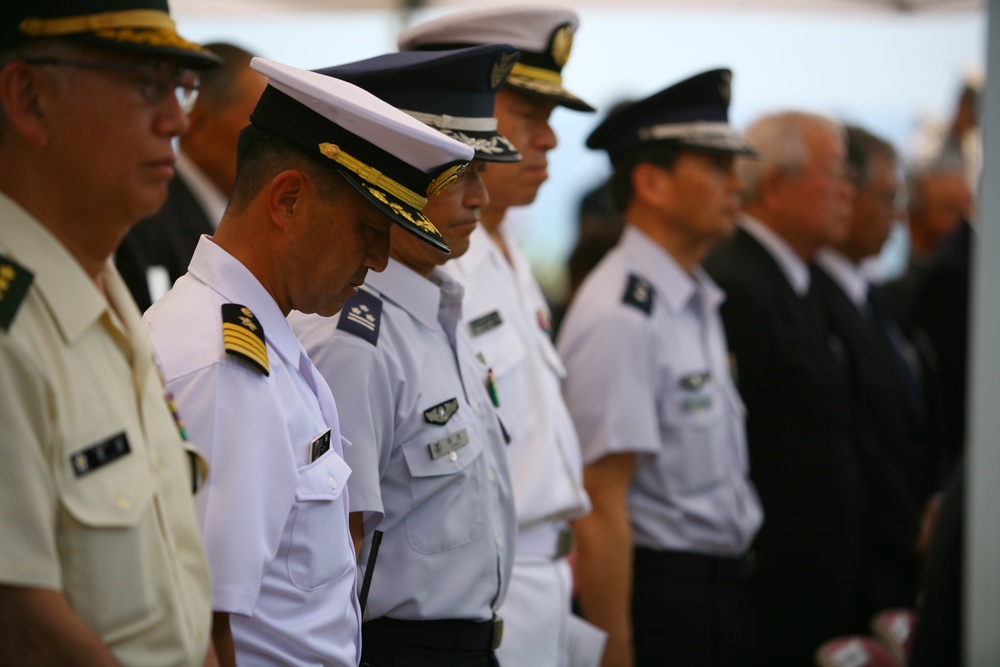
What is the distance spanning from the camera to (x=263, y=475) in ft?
6.21

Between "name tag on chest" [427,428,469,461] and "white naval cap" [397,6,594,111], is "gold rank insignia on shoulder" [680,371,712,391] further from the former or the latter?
"name tag on chest" [427,428,469,461]

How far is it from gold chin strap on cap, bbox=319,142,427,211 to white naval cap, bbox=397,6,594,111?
1.09 m

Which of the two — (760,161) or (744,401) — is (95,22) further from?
(760,161)

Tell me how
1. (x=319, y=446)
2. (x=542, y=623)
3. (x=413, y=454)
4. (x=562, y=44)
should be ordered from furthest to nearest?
(x=562, y=44), (x=542, y=623), (x=413, y=454), (x=319, y=446)

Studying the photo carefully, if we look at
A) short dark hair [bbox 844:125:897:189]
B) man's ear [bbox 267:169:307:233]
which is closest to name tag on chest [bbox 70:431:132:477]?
man's ear [bbox 267:169:307:233]

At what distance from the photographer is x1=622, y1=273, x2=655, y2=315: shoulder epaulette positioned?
388 centimetres

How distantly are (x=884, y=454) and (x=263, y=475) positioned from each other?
380 cm

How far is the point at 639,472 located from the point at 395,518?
5.20ft

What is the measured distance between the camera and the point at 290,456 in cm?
193

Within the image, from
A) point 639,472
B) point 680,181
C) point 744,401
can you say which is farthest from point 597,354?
point 744,401

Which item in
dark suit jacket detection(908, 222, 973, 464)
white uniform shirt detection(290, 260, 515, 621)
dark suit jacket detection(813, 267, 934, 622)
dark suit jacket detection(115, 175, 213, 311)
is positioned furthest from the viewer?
dark suit jacket detection(908, 222, 973, 464)

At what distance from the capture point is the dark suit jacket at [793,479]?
15.4 feet

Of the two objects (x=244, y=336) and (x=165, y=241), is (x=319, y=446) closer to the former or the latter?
(x=244, y=336)

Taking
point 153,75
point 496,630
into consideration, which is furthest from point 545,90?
point 153,75
